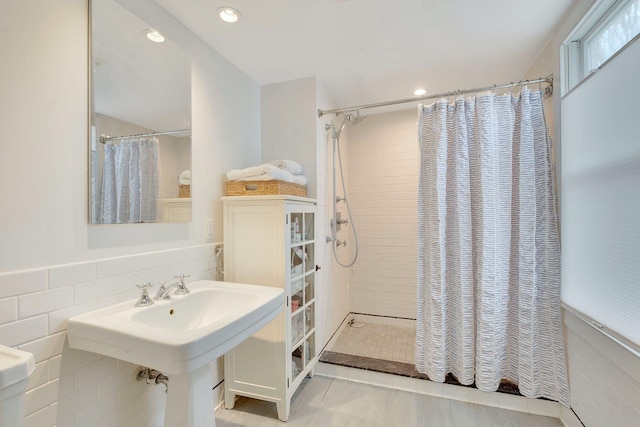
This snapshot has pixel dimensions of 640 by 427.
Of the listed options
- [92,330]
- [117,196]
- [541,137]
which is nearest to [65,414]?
[92,330]

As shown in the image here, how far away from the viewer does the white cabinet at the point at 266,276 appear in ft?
5.34

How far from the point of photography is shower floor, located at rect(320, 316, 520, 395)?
194cm

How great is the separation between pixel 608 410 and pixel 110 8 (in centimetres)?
282

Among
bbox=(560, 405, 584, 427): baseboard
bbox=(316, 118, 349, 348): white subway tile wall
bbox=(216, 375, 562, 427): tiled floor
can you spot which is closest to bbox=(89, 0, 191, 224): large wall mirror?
bbox=(316, 118, 349, 348): white subway tile wall

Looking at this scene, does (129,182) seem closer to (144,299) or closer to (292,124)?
(144,299)

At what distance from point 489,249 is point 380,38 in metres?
1.45

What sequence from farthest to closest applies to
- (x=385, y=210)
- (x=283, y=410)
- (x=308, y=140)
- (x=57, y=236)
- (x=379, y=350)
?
(x=385, y=210)
(x=379, y=350)
(x=308, y=140)
(x=283, y=410)
(x=57, y=236)

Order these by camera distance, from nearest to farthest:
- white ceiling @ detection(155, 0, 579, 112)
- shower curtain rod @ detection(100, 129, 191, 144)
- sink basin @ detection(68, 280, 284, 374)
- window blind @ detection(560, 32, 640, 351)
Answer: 1. sink basin @ detection(68, 280, 284, 374)
2. window blind @ detection(560, 32, 640, 351)
3. shower curtain rod @ detection(100, 129, 191, 144)
4. white ceiling @ detection(155, 0, 579, 112)

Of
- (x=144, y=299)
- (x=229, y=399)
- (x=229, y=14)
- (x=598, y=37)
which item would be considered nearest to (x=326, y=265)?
(x=229, y=399)

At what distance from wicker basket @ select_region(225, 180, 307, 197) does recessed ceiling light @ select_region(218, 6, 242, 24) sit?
A: 2.94 ft

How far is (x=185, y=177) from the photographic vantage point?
61.2 inches

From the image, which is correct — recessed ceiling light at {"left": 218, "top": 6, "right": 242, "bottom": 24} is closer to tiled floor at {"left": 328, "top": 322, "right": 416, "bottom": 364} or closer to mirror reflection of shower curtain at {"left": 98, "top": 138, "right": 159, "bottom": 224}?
mirror reflection of shower curtain at {"left": 98, "top": 138, "right": 159, "bottom": 224}

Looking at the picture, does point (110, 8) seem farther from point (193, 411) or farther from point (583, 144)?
point (583, 144)

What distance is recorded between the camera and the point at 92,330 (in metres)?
0.99
